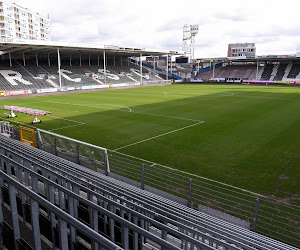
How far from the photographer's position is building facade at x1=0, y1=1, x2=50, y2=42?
96750mm

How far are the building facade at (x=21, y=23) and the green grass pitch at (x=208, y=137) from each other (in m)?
78.7

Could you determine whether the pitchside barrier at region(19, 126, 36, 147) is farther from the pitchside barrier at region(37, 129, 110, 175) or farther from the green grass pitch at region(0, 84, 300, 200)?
the green grass pitch at region(0, 84, 300, 200)

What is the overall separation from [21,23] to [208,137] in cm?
11490

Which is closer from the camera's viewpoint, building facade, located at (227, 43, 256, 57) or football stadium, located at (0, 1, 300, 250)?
football stadium, located at (0, 1, 300, 250)

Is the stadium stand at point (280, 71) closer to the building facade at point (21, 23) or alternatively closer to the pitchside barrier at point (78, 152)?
the pitchside barrier at point (78, 152)

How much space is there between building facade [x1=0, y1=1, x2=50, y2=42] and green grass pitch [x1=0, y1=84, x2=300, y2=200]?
258 feet

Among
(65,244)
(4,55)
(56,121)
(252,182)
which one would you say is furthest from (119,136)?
(4,55)

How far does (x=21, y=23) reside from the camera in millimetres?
107125

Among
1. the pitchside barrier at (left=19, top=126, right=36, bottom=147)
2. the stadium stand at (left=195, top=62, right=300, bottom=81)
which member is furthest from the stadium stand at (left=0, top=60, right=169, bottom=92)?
the pitchside barrier at (left=19, top=126, right=36, bottom=147)

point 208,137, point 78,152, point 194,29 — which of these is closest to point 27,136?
point 78,152

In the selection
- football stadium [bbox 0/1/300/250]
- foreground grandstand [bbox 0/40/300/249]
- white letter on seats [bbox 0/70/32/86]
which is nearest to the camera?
foreground grandstand [bbox 0/40/300/249]

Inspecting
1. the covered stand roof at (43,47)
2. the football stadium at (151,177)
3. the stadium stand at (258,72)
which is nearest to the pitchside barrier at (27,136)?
the football stadium at (151,177)

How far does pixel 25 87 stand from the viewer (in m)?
49.2

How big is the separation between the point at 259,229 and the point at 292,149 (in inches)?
344
